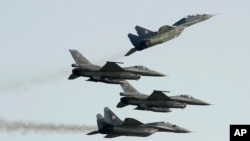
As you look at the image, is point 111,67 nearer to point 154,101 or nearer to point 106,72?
point 106,72

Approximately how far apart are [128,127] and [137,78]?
7.75 metres

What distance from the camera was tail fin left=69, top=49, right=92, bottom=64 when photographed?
136 metres

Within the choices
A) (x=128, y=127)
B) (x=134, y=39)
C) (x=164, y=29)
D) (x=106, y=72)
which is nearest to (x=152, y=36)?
(x=164, y=29)

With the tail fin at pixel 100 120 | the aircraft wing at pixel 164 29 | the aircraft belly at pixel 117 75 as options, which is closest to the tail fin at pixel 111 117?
the tail fin at pixel 100 120

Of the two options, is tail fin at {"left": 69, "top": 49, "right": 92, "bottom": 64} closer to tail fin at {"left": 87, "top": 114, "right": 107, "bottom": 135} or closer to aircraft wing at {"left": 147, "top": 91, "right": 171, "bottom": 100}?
tail fin at {"left": 87, "top": 114, "right": 107, "bottom": 135}

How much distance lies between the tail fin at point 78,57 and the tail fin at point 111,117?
Answer: 11456mm

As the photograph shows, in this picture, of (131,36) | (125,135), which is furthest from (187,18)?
(125,135)

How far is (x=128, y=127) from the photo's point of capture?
134250mm

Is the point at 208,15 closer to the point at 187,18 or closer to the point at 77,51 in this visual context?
the point at 187,18

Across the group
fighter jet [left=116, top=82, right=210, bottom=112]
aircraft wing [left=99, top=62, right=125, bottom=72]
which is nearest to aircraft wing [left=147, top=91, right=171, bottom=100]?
fighter jet [left=116, top=82, right=210, bottom=112]

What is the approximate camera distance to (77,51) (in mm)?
139000

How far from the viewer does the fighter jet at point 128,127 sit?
13362 centimetres

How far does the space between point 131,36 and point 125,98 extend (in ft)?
34.7

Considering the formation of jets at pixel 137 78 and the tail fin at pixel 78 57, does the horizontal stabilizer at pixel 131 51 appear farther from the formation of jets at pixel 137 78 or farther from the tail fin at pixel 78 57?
the tail fin at pixel 78 57
